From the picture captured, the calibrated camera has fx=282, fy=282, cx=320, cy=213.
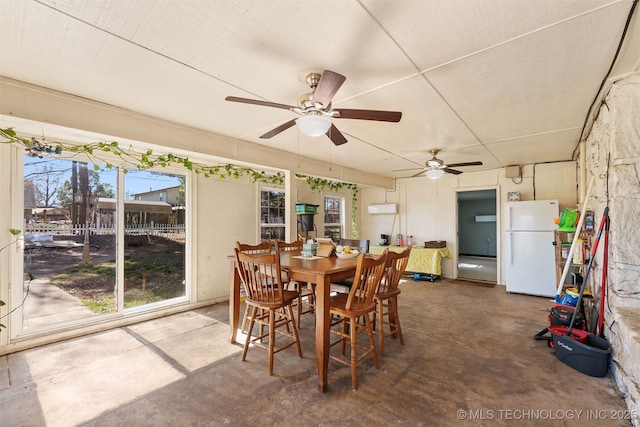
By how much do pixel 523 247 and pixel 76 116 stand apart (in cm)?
642

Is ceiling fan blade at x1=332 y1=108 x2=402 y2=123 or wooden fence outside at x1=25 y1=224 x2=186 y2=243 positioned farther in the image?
wooden fence outside at x1=25 y1=224 x2=186 y2=243

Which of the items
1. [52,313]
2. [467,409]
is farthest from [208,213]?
[467,409]

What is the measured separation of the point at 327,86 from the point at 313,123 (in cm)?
37

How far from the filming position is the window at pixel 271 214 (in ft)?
17.7

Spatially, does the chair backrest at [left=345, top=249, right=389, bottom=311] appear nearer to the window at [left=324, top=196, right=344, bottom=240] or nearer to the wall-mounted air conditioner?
the window at [left=324, top=196, right=344, bottom=240]

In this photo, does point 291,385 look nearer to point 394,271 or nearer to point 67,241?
point 394,271

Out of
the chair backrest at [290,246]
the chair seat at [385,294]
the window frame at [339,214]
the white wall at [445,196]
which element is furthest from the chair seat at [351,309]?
the white wall at [445,196]

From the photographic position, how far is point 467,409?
1.97m

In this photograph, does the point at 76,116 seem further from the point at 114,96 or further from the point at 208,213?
the point at 208,213

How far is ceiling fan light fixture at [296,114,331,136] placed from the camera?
2096mm

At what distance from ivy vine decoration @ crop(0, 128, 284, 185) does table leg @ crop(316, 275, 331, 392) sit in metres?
2.59

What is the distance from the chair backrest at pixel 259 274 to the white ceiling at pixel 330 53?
4.68 ft

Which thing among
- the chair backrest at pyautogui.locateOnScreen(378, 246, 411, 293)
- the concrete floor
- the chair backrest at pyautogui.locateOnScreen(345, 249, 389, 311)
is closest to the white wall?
the concrete floor

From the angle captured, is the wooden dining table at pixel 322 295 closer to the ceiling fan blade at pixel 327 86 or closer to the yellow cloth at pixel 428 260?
the ceiling fan blade at pixel 327 86
